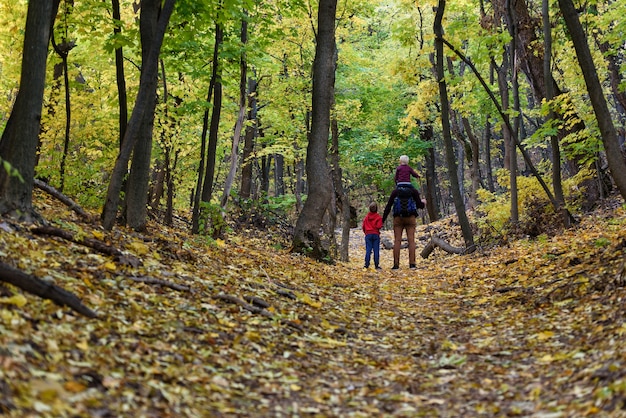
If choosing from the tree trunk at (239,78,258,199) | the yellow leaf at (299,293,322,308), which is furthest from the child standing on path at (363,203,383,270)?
the tree trunk at (239,78,258,199)

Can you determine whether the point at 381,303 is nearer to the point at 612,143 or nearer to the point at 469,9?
the point at 612,143

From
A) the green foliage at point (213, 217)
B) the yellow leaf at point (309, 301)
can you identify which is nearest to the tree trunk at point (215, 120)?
the green foliage at point (213, 217)

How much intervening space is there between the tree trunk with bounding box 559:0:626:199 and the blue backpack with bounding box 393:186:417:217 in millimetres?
5675

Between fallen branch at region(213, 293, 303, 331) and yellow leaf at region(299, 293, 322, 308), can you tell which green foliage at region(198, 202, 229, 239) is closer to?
yellow leaf at region(299, 293, 322, 308)

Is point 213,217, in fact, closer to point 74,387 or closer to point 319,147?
point 319,147

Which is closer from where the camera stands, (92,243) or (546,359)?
(546,359)

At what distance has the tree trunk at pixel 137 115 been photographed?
698cm

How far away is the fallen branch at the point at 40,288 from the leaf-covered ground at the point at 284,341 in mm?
61

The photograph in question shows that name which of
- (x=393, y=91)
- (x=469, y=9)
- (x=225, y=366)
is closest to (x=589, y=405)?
(x=225, y=366)

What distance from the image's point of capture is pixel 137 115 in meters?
7.08

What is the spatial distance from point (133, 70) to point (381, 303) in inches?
365

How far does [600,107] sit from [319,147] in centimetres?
572

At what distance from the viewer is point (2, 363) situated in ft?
9.50

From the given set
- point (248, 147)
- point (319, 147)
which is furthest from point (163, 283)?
point (248, 147)
